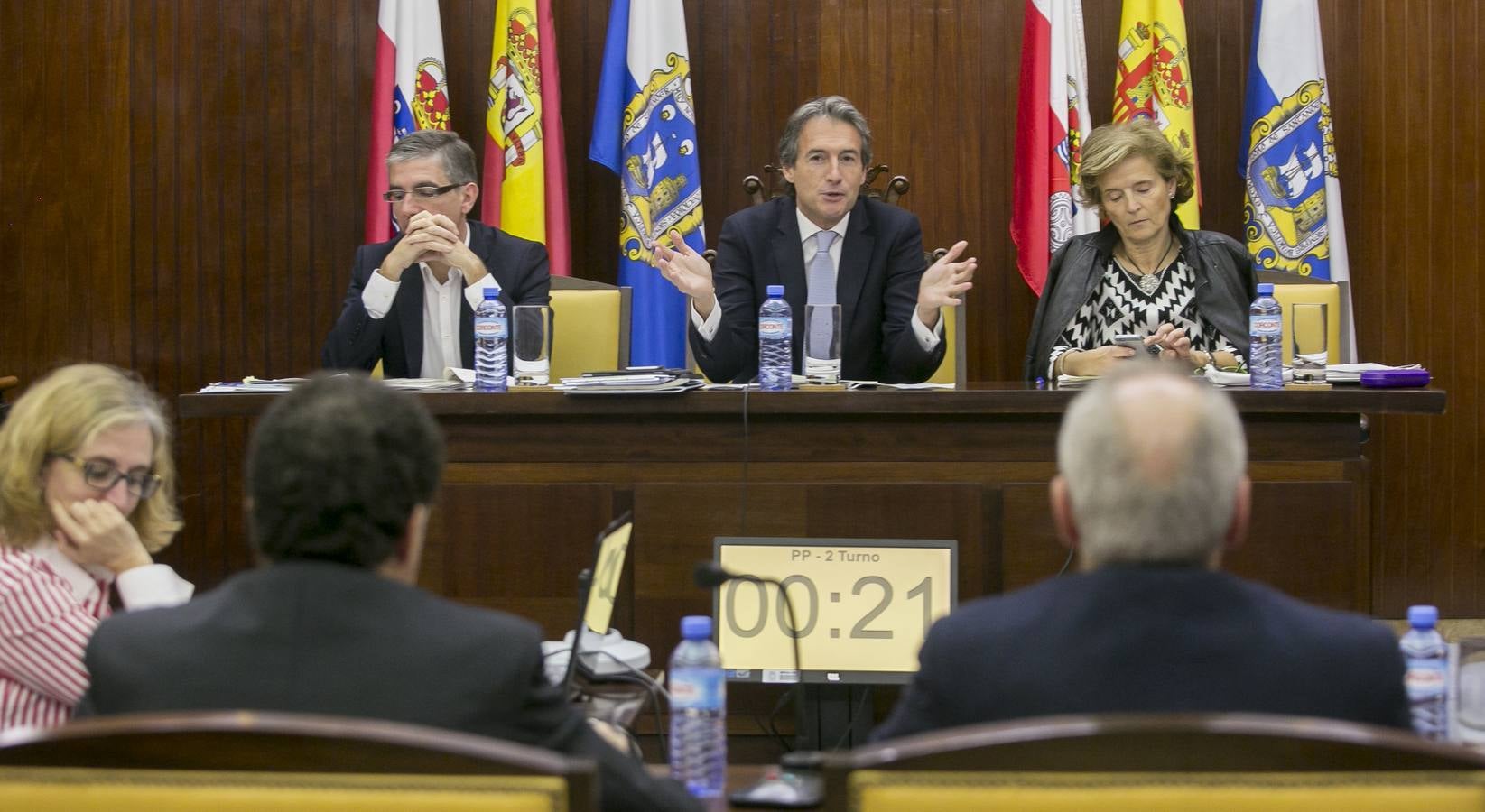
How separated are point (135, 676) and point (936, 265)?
256cm

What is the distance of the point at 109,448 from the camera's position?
2025 mm

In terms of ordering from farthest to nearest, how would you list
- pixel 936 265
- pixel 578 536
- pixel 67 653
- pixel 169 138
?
1. pixel 169 138
2. pixel 936 265
3. pixel 578 536
4. pixel 67 653

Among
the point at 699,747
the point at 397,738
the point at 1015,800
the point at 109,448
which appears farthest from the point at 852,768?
the point at 109,448

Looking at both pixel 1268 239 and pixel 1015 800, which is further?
pixel 1268 239

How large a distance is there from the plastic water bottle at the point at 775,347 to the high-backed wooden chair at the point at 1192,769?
7.32 feet

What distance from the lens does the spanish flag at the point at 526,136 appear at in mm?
5062

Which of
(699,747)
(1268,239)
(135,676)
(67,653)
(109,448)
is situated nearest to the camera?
(135,676)

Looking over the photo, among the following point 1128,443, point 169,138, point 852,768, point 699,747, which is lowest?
point 699,747

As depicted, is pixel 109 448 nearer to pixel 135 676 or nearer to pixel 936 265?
pixel 135 676

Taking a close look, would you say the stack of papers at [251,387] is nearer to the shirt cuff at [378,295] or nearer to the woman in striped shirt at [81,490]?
the shirt cuff at [378,295]

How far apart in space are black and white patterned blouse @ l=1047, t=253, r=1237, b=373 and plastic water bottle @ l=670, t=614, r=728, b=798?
233cm

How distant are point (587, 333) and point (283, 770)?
2978mm

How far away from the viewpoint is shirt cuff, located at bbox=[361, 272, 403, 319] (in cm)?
388

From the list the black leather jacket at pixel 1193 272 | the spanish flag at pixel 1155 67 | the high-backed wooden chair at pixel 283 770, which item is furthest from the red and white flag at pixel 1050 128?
the high-backed wooden chair at pixel 283 770
